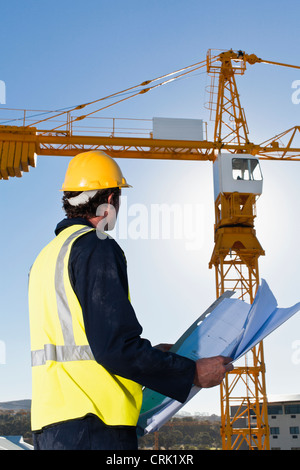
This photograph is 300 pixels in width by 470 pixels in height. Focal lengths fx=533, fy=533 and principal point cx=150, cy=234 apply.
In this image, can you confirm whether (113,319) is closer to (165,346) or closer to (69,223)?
(69,223)

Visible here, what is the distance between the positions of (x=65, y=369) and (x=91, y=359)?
0.35 feet

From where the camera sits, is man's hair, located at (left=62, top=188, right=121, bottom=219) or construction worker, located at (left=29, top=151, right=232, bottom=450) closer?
construction worker, located at (left=29, top=151, right=232, bottom=450)

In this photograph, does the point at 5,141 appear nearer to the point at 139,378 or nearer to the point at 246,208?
the point at 246,208

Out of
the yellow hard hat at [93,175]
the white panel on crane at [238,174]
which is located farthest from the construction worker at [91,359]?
the white panel on crane at [238,174]

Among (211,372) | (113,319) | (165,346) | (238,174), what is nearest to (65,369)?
(113,319)

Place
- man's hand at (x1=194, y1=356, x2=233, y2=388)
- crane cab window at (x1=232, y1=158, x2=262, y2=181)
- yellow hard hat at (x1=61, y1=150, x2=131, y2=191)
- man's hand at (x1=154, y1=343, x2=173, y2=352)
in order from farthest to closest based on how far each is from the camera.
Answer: crane cab window at (x1=232, y1=158, x2=262, y2=181), man's hand at (x1=154, y1=343, x2=173, y2=352), yellow hard hat at (x1=61, y1=150, x2=131, y2=191), man's hand at (x1=194, y1=356, x2=233, y2=388)

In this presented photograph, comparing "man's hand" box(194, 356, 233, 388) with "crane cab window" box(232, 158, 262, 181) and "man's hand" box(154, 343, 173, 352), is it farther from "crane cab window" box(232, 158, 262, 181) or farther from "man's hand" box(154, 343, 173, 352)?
"crane cab window" box(232, 158, 262, 181)

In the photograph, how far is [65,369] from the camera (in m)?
1.96

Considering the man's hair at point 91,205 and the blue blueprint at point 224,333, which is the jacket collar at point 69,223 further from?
the blue blueprint at point 224,333

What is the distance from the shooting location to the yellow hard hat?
2352 millimetres

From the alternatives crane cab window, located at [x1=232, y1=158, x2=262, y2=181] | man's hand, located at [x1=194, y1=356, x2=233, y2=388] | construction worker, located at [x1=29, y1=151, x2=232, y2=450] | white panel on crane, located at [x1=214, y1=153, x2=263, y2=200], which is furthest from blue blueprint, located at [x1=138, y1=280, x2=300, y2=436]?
crane cab window, located at [x1=232, y1=158, x2=262, y2=181]

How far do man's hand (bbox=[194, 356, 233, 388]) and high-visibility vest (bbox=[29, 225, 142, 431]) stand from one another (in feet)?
0.82

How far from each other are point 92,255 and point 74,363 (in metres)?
0.40

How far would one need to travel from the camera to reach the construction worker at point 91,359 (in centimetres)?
190
